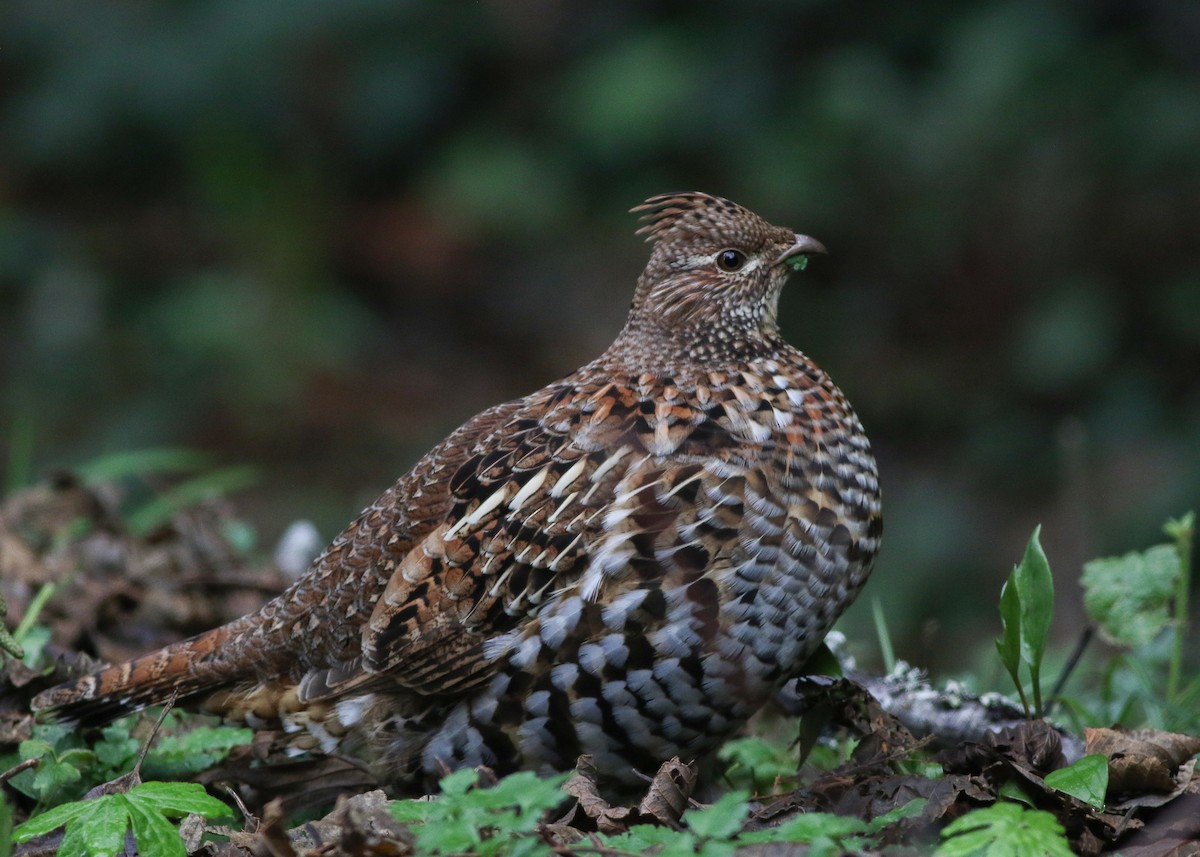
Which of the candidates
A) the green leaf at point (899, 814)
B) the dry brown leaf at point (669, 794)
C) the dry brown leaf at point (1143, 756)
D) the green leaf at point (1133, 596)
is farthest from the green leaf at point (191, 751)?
the green leaf at point (1133, 596)

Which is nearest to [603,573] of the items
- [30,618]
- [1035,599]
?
[1035,599]

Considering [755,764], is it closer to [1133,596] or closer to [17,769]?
[1133,596]

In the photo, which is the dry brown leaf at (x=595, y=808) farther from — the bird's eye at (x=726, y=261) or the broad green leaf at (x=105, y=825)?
the bird's eye at (x=726, y=261)

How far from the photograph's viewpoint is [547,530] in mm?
3125

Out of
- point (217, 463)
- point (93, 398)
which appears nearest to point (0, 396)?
point (93, 398)

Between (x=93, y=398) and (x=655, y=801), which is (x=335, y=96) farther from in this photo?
(x=655, y=801)

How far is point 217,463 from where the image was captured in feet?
26.7

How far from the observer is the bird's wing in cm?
307

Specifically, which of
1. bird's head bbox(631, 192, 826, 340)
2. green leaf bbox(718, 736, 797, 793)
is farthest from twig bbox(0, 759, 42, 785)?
bird's head bbox(631, 192, 826, 340)

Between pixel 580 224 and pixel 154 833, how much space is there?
6387 millimetres

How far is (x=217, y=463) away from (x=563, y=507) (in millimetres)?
5421

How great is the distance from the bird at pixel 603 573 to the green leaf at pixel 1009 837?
2.84 ft

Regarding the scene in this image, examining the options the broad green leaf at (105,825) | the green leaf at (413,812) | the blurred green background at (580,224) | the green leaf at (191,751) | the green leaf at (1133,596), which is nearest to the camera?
the green leaf at (413,812)

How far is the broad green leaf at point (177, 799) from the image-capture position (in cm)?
256
